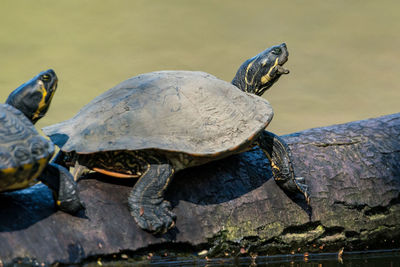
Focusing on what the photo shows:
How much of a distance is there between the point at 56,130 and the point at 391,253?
12.9ft

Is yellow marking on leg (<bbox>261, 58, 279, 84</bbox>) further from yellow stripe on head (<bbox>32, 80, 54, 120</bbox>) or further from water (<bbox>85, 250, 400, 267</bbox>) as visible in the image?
yellow stripe on head (<bbox>32, 80, 54, 120</bbox>)

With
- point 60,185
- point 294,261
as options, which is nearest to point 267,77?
point 294,261

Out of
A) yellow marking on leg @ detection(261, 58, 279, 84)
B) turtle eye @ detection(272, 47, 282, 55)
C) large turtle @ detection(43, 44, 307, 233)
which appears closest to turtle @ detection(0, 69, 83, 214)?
large turtle @ detection(43, 44, 307, 233)

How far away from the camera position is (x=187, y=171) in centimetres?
467

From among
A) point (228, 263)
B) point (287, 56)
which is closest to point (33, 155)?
point (228, 263)

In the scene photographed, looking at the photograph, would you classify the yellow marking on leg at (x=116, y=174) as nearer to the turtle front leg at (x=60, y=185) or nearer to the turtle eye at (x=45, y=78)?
the turtle front leg at (x=60, y=185)

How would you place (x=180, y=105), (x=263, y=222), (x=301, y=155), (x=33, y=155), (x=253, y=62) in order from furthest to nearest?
(x=253, y=62) < (x=301, y=155) < (x=263, y=222) < (x=180, y=105) < (x=33, y=155)

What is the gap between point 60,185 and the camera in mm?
3785

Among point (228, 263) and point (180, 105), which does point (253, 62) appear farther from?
point (228, 263)

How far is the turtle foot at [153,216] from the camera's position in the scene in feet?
13.3

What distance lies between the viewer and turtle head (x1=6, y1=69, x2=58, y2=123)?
383cm

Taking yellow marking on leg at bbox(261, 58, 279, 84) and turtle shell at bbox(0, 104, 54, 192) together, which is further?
yellow marking on leg at bbox(261, 58, 279, 84)

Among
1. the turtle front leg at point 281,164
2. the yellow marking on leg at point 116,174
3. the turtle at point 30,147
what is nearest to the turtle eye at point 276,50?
the turtle front leg at point 281,164

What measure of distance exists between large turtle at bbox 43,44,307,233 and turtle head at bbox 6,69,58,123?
0.53 m
